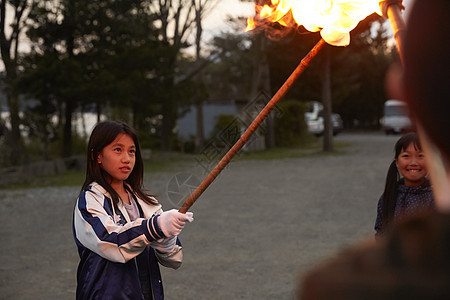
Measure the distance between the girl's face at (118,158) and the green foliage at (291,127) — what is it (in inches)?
792

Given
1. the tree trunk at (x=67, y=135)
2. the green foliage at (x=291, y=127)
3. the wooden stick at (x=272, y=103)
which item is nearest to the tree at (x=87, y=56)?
the tree trunk at (x=67, y=135)

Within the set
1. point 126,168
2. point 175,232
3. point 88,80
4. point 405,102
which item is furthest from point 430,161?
point 88,80

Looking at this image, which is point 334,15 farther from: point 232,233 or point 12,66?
point 12,66

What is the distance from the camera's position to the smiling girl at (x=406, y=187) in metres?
2.88

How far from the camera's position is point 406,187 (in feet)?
9.70

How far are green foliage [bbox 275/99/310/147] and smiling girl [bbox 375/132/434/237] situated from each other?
19662 mm

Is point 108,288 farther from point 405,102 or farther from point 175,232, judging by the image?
point 405,102

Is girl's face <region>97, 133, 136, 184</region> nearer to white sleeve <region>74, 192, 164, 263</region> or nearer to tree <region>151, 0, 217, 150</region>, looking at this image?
white sleeve <region>74, 192, 164, 263</region>

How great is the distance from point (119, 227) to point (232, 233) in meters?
4.79

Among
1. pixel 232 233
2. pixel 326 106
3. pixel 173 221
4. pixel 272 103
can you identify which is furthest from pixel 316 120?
pixel 272 103

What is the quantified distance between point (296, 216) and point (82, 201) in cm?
593

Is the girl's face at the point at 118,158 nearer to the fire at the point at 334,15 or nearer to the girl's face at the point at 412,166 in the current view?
the fire at the point at 334,15

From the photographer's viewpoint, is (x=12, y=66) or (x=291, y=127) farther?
(x=291, y=127)

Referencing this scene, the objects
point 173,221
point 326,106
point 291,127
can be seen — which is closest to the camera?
point 173,221
